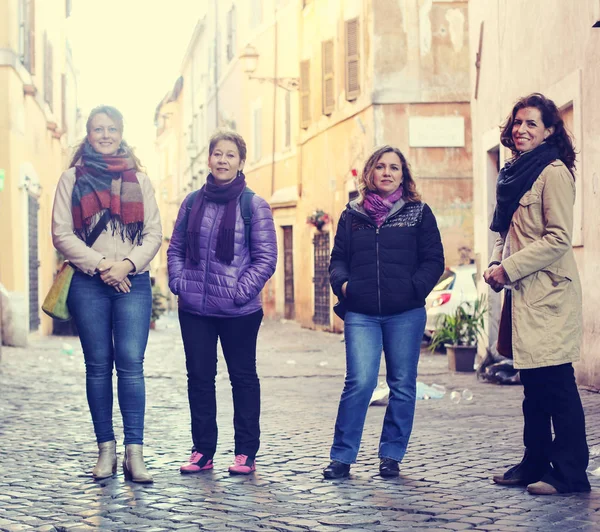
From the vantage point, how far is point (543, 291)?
538 centimetres

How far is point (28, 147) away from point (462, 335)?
8.97m

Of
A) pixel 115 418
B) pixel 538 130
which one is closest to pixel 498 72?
pixel 115 418

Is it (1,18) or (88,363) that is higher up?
(1,18)

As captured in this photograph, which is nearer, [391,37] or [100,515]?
[100,515]

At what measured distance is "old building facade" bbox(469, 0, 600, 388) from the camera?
1005 cm

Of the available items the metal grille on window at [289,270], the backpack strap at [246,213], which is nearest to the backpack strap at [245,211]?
the backpack strap at [246,213]

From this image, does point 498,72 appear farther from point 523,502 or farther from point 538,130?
point 523,502

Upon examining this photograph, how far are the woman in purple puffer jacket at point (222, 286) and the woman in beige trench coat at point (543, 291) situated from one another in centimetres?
128

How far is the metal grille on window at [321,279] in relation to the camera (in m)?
23.2

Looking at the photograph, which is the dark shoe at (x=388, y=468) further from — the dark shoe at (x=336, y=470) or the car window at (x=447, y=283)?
the car window at (x=447, y=283)

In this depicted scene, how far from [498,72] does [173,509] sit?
8.98 metres

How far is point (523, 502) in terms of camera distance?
514 cm

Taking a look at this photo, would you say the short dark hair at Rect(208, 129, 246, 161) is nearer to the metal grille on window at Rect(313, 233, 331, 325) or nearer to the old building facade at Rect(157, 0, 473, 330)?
the old building facade at Rect(157, 0, 473, 330)

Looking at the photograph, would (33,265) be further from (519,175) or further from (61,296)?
(519,175)
